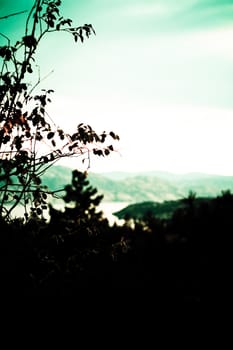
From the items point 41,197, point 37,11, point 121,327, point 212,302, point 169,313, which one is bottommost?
point 121,327

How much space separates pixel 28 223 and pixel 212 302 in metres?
4.26

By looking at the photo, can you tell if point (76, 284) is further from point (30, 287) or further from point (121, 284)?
point (121, 284)

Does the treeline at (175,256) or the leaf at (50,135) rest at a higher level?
the leaf at (50,135)

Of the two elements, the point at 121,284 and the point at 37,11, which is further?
the point at 37,11

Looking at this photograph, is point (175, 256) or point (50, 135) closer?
point (175, 256)

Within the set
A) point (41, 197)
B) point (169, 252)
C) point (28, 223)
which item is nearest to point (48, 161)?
point (41, 197)

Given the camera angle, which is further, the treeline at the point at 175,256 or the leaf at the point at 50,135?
the leaf at the point at 50,135

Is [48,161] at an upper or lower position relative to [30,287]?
upper

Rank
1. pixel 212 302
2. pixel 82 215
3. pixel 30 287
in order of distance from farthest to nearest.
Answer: pixel 82 215 → pixel 30 287 → pixel 212 302

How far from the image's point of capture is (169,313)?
3023 millimetres

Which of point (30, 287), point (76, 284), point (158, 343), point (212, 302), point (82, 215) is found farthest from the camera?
point (82, 215)

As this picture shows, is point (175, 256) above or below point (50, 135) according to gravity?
below

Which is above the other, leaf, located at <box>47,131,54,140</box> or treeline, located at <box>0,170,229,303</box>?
leaf, located at <box>47,131,54,140</box>

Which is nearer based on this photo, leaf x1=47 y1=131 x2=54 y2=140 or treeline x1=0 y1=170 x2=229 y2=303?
treeline x1=0 y1=170 x2=229 y2=303
